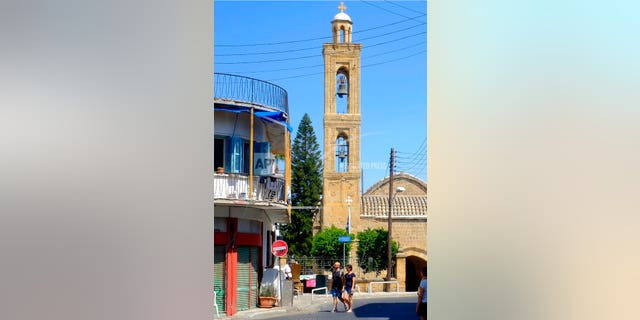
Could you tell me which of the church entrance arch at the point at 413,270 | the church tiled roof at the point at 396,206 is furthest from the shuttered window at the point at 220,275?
the church tiled roof at the point at 396,206

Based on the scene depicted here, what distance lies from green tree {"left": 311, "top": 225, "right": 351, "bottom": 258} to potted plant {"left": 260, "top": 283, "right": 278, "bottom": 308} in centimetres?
1374

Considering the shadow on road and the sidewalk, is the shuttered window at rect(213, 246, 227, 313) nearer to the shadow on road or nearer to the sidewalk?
the sidewalk

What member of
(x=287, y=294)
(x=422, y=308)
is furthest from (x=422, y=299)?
(x=287, y=294)

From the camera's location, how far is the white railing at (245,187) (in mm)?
14711

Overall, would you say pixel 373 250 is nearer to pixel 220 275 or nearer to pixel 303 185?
pixel 303 185

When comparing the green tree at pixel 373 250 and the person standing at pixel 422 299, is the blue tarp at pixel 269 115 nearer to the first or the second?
the person standing at pixel 422 299

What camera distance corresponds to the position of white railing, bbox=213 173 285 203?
1471cm

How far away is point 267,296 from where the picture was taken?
15977 millimetres

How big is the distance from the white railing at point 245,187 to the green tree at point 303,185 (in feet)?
59.4

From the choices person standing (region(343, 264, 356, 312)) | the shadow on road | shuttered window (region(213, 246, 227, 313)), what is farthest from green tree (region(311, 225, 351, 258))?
person standing (region(343, 264, 356, 312))
